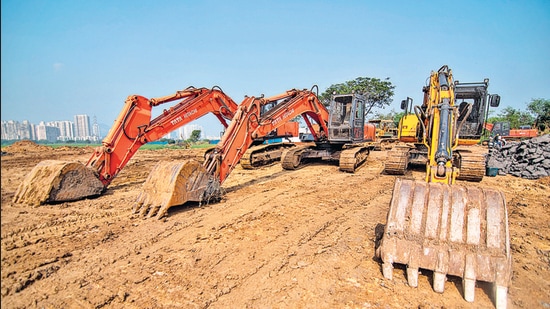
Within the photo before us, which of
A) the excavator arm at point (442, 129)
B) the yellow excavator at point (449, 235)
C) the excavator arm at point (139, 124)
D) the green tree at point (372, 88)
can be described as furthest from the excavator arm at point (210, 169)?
the green tree at point (372, 88)

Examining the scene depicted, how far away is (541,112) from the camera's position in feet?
138

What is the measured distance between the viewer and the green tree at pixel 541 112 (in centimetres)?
3553

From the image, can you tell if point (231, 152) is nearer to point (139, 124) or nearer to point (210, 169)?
point (210, 169)

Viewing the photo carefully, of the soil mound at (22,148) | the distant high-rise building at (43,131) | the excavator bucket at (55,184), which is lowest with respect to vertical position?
the soil mound at (22,148)

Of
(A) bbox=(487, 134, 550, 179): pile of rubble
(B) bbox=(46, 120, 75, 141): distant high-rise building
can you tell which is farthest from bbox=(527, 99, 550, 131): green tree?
(B) bbox=(46, 120, 75, 141): distant high-rise building

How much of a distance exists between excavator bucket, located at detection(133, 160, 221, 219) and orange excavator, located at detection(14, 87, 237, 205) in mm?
1661

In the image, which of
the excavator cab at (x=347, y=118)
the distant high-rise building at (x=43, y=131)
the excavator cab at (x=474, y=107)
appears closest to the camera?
the distant high-rise building at (x=43, y=131)

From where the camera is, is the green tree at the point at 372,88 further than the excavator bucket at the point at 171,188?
Yes

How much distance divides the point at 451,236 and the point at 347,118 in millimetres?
8408

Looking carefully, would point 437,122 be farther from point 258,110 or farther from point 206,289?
point 206,289

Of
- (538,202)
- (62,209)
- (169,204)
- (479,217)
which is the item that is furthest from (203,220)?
(538,202)

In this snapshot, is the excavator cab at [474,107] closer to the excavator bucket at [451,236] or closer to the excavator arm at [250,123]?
the excavator arm at [250,123]

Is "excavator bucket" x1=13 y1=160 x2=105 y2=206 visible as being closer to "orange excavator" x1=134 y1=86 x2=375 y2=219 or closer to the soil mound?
"orange excavator" x1=134 y1=86 x2=375 y2=219

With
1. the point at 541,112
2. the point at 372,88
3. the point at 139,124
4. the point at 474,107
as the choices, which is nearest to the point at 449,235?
the point at 139,124
